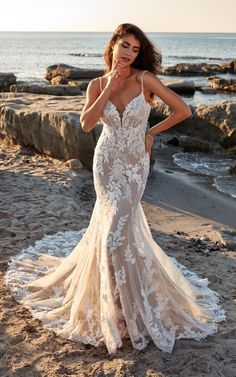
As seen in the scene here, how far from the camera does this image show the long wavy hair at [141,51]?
3969 mm

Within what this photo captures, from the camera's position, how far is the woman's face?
3941 mm

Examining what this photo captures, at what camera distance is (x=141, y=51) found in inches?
161

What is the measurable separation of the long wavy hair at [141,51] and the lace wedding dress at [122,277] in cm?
32

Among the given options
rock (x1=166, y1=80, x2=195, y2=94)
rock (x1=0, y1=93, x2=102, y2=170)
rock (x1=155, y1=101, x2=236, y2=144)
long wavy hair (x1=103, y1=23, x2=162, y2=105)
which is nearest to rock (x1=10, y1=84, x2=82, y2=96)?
rock (x1=155, y1=101, x2=236, y2=144)

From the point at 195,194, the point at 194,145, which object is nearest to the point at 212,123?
the point at 194,145

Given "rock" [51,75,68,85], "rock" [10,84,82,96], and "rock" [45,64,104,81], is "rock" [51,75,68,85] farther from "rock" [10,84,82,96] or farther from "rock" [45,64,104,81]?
"rock" [10,84,82,96]

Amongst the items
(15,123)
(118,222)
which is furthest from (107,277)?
(15,123)

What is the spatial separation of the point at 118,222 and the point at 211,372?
1299 mm

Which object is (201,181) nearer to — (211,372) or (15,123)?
(15,123)

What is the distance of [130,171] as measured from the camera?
13.4ft

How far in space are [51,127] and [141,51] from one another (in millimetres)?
5907

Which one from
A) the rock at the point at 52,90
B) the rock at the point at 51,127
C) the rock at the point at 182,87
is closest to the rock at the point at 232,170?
the rock at the point at 51,127

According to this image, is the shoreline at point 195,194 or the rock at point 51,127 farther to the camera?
the rock at point 51,127

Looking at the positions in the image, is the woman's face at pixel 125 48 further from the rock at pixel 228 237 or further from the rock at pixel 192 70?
the rock at pixel 192 70
